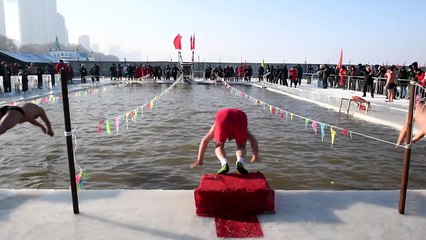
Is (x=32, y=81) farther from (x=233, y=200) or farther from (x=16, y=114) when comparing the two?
(x=233, y=200)

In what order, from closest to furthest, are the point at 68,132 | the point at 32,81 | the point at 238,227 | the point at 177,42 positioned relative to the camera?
the point at 238,227 → the point at 68,132 → the point at 32,81 → the point at 177,42

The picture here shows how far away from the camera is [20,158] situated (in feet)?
27.0

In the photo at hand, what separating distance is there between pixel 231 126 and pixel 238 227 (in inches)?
68.8

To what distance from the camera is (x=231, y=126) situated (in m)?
5.38

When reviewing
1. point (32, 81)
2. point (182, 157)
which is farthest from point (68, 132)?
point (32, 81)

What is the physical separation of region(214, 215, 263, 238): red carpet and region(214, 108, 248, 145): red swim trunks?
4.79ft

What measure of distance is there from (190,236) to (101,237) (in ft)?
3.05

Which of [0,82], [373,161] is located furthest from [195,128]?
[0,82]

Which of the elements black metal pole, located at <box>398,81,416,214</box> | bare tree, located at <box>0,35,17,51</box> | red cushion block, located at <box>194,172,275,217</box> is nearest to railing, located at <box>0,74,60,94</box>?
red cushion block, located at <box>194,172,275,217</box>

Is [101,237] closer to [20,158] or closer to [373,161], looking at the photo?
[20,158]

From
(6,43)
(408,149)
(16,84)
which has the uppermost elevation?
(6,43)

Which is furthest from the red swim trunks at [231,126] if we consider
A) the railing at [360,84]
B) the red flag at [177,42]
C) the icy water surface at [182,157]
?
the red flag at [177,42]

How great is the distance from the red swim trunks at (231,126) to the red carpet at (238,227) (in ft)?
4.79

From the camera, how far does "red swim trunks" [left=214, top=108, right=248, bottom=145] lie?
538 centimetres
